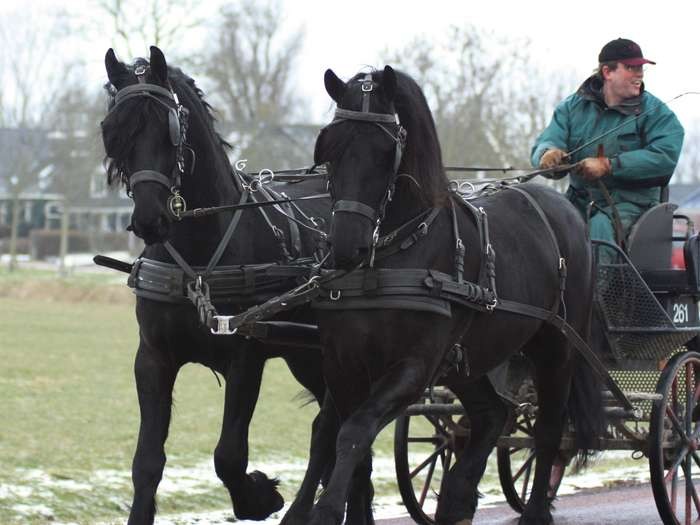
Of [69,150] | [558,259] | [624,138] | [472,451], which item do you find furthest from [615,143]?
[69,150]

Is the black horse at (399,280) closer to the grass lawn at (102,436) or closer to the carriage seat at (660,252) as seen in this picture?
the carriage seat at (660,252)

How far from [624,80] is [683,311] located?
1.40m

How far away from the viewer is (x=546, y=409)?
268 inches

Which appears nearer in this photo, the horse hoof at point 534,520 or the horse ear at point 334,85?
the horse ear at point 334,85

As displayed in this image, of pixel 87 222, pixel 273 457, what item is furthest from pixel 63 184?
pixel 273 457

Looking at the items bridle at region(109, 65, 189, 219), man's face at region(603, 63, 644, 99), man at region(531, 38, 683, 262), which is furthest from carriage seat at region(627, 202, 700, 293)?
bridle at region(109, 65, 189, 219)

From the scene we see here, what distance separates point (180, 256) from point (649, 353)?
9.81 feet

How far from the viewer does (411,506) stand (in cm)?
719

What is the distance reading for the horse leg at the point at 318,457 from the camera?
227 inches

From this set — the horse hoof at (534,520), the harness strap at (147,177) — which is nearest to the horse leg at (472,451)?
the horse hoof at (534,520)

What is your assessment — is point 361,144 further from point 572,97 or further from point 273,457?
point 273,457

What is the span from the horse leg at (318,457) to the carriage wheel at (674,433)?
185 centimetres

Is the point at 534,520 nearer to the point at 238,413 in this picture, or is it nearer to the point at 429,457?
the point at 429,457

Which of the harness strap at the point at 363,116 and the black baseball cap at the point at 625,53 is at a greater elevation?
the black baseball cap at the point at 625,53
